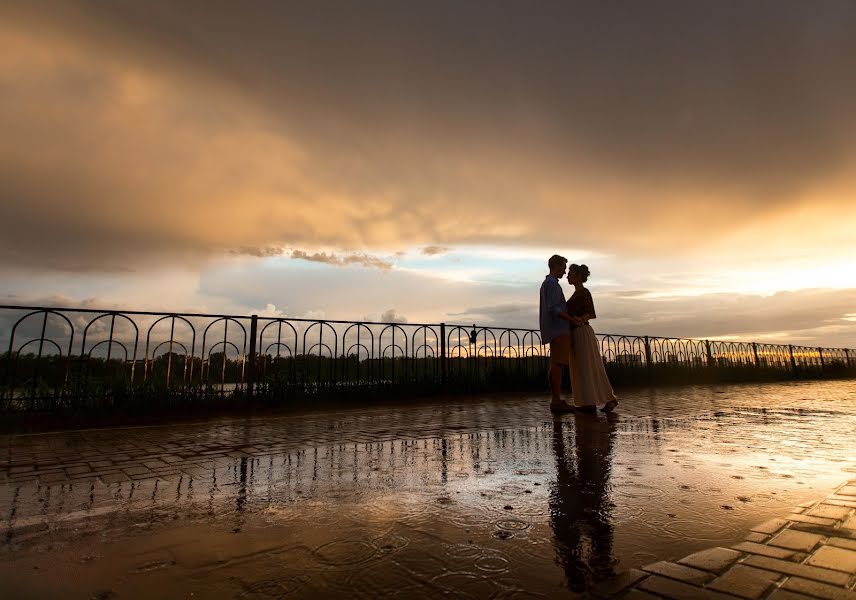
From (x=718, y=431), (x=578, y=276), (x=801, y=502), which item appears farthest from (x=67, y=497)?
(x=578, y=276)

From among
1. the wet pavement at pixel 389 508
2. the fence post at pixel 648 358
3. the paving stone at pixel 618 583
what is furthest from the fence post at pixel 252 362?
the fence post at pixel 648 358

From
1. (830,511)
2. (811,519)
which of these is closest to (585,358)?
(830,511)

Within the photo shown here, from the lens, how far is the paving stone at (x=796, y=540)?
1.57m

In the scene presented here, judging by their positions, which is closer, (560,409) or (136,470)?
(136,470)

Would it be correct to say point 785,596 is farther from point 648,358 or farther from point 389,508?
point 648,358

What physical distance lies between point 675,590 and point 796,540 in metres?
0.72

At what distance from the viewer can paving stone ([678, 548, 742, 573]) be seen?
4.69ft

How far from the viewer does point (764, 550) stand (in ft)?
5.10

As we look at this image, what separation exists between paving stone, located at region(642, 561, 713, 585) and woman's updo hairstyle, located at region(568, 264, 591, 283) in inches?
216

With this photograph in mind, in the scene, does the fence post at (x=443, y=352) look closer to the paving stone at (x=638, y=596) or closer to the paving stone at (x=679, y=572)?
the paving stone at (x=679, y=572)

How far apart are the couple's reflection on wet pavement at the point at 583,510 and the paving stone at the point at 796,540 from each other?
570 mm

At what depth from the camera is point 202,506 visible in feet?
7.27

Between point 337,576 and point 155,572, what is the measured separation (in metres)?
0.61

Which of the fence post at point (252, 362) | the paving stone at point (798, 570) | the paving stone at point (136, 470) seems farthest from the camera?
the fence post at point (252, 362)
